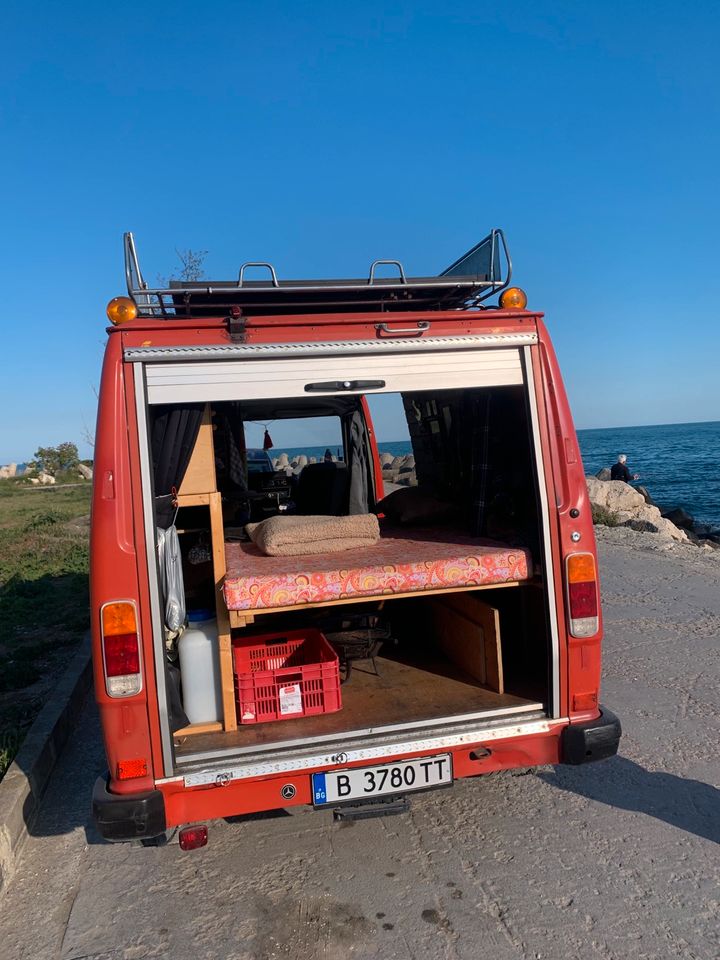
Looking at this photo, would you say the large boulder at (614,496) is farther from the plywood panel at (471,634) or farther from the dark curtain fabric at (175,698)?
the dark curtain fabric at (175,698)

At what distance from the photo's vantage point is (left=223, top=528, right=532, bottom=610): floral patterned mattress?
304cm

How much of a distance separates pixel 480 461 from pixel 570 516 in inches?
34.8

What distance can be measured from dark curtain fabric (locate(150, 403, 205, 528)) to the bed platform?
0.47 metres

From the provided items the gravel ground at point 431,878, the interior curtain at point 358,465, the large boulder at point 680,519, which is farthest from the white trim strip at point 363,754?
the large boulder at point 680,519

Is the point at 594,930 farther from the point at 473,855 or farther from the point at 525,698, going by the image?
the point at 525,698

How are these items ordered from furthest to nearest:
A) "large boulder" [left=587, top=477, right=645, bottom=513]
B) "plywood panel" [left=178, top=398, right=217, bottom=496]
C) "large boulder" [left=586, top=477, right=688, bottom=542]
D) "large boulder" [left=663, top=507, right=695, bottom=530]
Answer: "large boulder" [left=663, top=507, right=695, bottom=530] < "large boulder" [left=587, top=477, right=645, bottom=513] < "large boulder" [left=586, top=477, right=688, bottom=542] < "plywood panel" [left=178, top=398, right=217, bottom=496]

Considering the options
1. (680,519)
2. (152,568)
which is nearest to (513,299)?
(152,568)

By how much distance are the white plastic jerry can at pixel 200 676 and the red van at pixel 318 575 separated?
1 centimetres

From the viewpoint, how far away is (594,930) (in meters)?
2.57

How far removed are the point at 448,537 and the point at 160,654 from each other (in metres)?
1.93

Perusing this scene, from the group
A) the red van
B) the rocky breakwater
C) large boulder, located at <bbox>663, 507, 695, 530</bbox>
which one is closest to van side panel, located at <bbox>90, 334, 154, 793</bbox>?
the red van

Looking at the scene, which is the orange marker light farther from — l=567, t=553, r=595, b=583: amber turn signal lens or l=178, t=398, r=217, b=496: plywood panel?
l=567, t=553, r=595, b=583: amber turn signal lens

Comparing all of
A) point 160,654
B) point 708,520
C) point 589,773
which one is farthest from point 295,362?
point 708,520

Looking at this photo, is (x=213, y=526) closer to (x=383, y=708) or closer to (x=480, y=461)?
(x=383, y=708)
